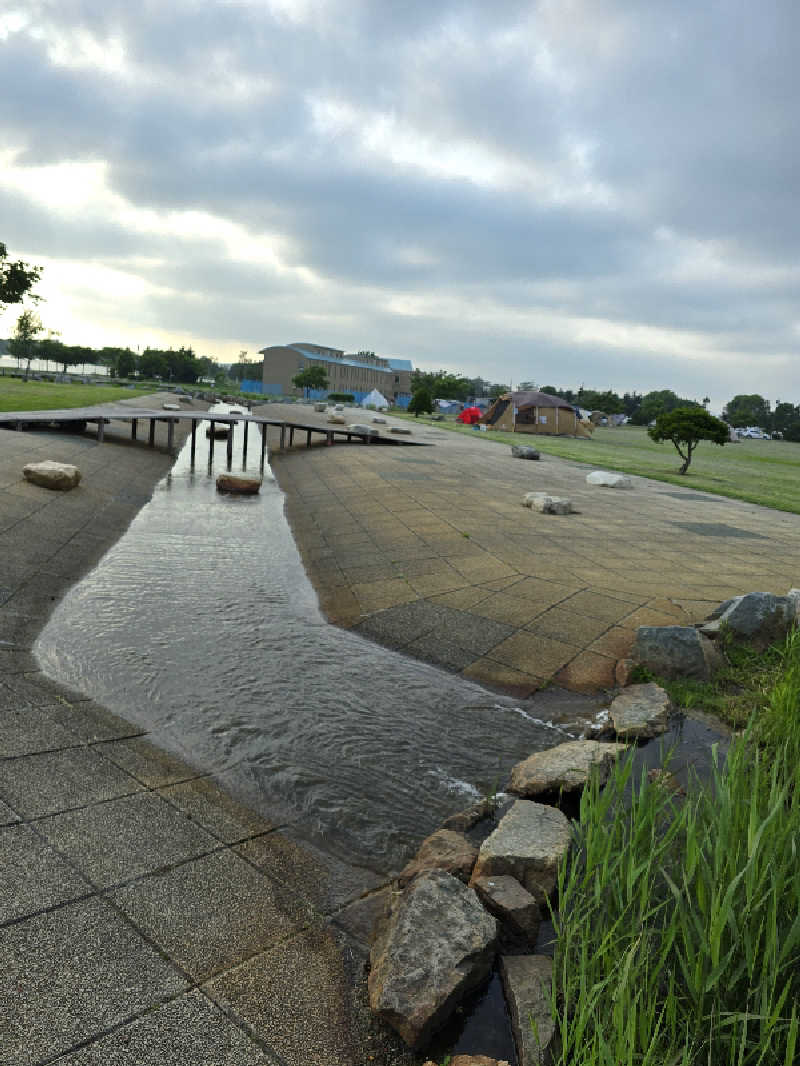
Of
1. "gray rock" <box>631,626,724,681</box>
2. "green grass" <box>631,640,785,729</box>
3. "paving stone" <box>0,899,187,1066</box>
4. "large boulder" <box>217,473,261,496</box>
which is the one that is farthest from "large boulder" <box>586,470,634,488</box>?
"paving stone" <box>0,899,187,1066</box>

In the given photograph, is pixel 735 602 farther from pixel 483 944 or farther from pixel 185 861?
pixel 185 861

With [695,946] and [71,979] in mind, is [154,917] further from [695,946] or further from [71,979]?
[695,946]

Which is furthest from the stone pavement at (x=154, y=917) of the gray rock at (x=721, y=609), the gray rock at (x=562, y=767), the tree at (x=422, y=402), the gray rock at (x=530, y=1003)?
the tree at (x=422, y=402)

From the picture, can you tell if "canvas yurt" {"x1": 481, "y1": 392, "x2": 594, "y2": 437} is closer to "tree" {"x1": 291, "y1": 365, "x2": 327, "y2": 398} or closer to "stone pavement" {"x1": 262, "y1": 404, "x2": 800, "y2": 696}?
"stone pavement" {"x1": 262, "y1": 404, "x2": 800, "y2": 696}

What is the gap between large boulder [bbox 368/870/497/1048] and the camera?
130 inches

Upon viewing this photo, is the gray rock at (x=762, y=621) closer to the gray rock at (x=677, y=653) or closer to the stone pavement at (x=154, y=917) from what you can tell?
the gray rock at (x=677, y=653)

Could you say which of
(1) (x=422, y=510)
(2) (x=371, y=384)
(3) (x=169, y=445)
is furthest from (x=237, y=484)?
(2) (x=371, y=384)

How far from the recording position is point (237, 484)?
22.3 meters

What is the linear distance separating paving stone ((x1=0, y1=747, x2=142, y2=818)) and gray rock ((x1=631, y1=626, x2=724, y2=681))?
220 inches

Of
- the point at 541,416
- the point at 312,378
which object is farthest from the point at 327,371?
the point at 541,416

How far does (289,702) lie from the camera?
24.3 feet

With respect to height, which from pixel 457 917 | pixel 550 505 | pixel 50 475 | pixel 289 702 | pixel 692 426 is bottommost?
pixel 289 702

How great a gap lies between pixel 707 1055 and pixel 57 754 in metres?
4.94

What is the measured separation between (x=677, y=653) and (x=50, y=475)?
48.0ft
